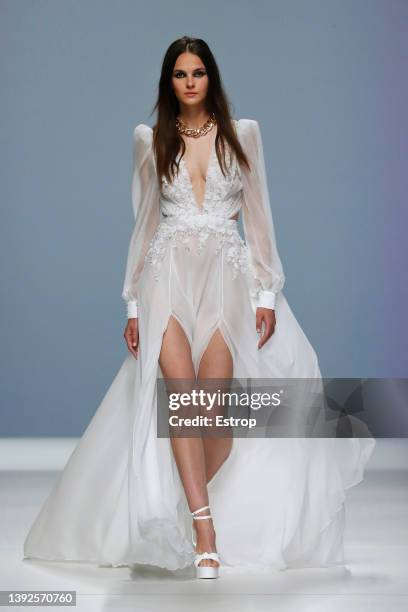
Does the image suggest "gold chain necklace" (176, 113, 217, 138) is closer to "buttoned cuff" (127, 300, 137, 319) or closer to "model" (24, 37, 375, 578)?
"model" (24, 37, 375, 578)

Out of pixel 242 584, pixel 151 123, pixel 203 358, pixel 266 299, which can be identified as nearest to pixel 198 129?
pixel 266 299

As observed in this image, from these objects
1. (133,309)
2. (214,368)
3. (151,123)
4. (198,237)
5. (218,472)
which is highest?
(151,123)

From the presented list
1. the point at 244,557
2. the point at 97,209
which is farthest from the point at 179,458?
the point at 97,209

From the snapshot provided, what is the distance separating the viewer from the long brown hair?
3.38 meters

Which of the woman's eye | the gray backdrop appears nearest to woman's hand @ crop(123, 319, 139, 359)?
the woman's eye

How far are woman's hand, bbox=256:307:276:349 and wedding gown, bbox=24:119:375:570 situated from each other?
0.05 ft

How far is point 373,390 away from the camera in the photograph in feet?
21.7

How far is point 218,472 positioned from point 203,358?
307 mm

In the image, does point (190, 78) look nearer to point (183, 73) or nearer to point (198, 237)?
point (183, 73)

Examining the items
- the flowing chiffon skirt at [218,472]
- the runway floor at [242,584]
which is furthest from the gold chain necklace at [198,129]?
the runway floor at [242,584]

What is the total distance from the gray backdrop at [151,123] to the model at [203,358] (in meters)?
2.81

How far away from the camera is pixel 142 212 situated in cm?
349

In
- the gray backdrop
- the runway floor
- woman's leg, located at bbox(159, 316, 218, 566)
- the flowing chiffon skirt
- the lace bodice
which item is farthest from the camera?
the gray backdrop

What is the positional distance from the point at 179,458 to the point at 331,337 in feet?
11.2
